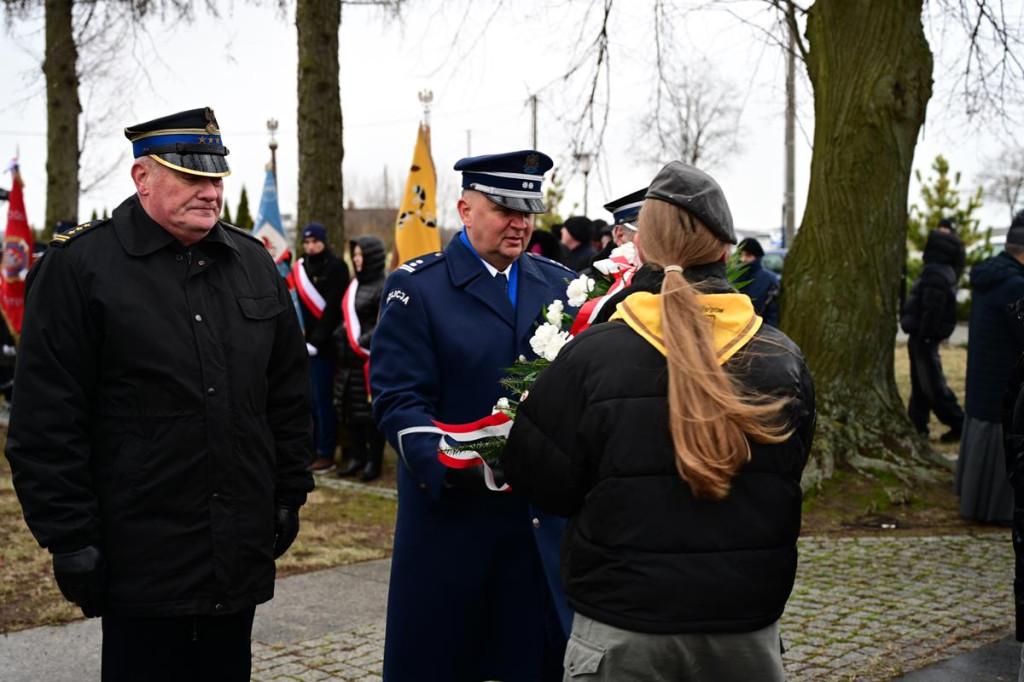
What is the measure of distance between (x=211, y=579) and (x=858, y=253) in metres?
6.85

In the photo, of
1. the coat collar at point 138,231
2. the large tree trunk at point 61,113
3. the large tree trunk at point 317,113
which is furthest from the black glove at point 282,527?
the large tree trunk at point 61,113

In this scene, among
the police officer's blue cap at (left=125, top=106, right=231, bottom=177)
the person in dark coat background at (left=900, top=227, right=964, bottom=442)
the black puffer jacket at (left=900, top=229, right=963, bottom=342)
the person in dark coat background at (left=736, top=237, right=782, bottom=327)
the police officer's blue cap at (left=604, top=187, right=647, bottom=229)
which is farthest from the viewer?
the person in dark coat background at (left=900, top=227, right=964, bottom=442)

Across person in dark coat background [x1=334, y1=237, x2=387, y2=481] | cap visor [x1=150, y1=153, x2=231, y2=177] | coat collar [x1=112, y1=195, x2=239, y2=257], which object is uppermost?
cap visor [x1=150, y1=153, x2=231, y2=177]

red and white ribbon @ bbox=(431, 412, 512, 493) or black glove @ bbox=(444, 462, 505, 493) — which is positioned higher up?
red and white ribbon @ bbox=(431, 412, 512, 493)

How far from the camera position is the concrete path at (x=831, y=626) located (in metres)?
5.09

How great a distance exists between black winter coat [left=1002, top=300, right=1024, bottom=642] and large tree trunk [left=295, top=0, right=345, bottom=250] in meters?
9.04

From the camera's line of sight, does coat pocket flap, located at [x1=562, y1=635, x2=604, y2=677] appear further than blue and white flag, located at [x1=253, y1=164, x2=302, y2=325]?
No

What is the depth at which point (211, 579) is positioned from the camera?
3178 mm

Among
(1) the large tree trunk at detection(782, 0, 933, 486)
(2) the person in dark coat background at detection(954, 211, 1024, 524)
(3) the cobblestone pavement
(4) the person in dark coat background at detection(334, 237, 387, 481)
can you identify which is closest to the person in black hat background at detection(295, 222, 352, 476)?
(4) the person in dark coat background at detection(334, 237, 387, 481)

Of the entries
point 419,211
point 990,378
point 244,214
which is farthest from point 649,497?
point 244,214

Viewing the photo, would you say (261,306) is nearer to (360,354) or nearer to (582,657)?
(582,657)

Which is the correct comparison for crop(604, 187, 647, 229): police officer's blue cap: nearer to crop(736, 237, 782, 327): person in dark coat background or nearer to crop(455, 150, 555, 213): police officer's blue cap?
crop(455, 150, 555, 213): police officer's blue cap

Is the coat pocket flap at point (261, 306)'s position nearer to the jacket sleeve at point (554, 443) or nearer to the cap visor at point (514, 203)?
the cap visor at point (514, 203)

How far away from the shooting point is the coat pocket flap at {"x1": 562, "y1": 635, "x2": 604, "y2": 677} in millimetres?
2463
